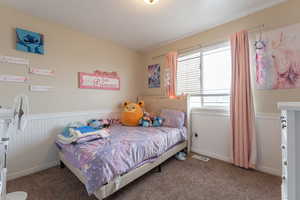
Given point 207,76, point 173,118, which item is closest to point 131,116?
point 173,118

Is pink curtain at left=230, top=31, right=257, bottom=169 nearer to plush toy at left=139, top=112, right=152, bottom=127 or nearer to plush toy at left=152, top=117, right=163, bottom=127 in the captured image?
plush toy at left=152, top=117, right=163, bottom=127

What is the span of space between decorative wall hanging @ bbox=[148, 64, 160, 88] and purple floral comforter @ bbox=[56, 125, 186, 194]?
1567 millimetres

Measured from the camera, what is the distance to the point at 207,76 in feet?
8.39

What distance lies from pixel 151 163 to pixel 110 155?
0.69m

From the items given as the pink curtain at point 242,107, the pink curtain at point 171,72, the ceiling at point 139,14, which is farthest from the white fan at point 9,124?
the pink curtain at point 242,107

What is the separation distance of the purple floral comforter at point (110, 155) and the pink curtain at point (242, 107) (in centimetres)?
112

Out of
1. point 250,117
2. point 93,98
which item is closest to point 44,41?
point 93,98

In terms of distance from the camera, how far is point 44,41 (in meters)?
2.13

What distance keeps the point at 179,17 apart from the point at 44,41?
223 cm

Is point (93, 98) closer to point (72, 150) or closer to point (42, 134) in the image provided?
point (42, 134)

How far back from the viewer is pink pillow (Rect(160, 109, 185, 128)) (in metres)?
2.52

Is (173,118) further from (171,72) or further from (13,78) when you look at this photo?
(13,78)

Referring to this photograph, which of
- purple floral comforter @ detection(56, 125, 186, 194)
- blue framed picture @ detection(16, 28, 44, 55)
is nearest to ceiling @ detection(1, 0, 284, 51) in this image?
blue framed picture @ detection(16, 28, 44, 55)

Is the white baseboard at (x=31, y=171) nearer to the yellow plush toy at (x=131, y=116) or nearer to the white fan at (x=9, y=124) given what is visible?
the white fan at (x=9, y=124)
